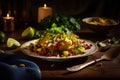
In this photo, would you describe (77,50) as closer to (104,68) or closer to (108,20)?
(104,68)

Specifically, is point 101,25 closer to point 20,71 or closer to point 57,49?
point 57,49

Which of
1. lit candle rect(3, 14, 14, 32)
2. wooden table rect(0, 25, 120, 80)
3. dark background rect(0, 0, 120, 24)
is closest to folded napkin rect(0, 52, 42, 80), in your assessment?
wooden table rect(0, 25, 120, 80)

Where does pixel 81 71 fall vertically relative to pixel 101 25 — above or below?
below

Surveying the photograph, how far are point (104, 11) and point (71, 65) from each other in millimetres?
1596

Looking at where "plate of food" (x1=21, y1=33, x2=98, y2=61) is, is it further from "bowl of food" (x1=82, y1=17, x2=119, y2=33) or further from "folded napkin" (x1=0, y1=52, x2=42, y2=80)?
"bowl of food" (x1=82, y1=17, x2=119, y2=33)

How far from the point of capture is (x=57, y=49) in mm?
1456

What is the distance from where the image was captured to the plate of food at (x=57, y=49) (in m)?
1.42

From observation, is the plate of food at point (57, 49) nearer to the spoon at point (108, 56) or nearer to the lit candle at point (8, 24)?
the spoon at point (108, 56)

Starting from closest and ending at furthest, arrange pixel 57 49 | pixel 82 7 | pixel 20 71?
1. pixel 20 71
2. pixel 57 49
3. pixel 82 7

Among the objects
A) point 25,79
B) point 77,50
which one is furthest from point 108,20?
point 25,79

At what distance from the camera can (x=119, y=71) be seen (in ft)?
4.52

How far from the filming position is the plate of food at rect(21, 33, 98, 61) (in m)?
1.42

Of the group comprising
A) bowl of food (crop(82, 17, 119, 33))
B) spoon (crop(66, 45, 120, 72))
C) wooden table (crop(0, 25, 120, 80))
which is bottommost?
wooden table (crop(0, 25, 120, 80))

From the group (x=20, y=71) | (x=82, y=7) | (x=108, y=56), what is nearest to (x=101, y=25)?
(x=108, y=56)
